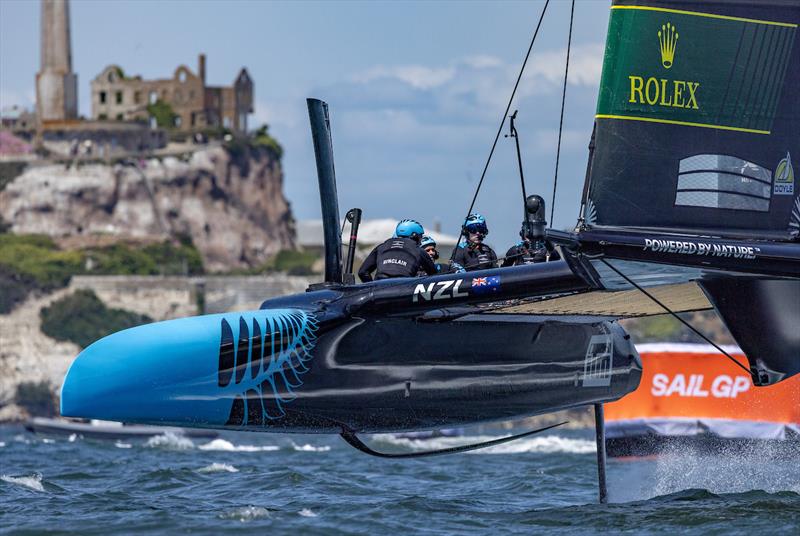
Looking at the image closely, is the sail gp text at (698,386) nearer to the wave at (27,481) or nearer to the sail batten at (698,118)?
the sail batten at (698,118)

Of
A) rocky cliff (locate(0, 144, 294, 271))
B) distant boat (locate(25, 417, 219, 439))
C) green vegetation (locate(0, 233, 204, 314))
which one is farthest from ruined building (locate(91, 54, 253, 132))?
distant boat (locate(25, 417, 219, 439))

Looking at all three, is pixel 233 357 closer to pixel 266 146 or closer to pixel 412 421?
pixel 412 421

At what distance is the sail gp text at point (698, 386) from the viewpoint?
1617cm

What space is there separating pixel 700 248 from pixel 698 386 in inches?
280

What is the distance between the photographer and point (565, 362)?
11.2 m

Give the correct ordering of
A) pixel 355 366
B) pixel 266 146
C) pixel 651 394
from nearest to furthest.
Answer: pixel 355 366 < pixel 651 394 < pixel 266 146

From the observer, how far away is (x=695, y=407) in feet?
53.2

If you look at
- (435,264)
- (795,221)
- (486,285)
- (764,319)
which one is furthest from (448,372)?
(795,221)

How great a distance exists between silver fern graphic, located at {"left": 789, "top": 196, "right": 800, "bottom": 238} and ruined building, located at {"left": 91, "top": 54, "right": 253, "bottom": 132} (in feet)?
265

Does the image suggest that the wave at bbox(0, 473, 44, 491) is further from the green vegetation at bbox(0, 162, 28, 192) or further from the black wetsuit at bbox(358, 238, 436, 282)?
the green vegetation at bbox(0, 162, 28, 192)

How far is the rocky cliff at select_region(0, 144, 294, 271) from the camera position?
259 ft

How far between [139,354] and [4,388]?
182 feet

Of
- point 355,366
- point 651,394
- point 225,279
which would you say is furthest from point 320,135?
point 225,279

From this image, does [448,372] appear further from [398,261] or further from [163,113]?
[163,113]
